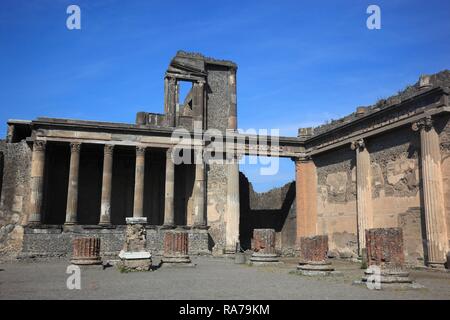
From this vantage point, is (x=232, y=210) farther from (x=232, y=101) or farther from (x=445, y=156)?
(x=445, y=156)

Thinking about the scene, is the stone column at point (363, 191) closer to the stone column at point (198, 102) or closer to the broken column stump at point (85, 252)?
the stone column at point (198, 102)

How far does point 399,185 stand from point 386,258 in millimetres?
7985

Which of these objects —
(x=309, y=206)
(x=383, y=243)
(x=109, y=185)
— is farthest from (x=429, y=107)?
(x=109, y=185)

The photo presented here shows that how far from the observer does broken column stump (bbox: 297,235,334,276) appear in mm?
11441

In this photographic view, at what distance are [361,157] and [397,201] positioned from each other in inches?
108

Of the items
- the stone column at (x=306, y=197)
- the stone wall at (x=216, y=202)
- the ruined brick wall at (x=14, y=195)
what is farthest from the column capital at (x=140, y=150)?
the stone column at (x=306, y=197)

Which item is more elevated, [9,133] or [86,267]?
[9,133]

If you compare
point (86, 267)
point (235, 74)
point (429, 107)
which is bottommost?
point (86, 267)

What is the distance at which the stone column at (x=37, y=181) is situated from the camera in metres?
18.5

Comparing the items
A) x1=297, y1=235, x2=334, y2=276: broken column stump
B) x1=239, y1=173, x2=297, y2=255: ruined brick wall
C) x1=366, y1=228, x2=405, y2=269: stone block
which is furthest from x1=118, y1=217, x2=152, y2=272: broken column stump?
x1=239, y1=173, x2=297, y2=255: ruined brick wall

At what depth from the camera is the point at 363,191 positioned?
18266 millimetres

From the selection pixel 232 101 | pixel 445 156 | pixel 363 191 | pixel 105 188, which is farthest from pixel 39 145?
pixel 445 156

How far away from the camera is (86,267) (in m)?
13.1

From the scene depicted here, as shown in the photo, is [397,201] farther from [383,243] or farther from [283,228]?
[283,228]
